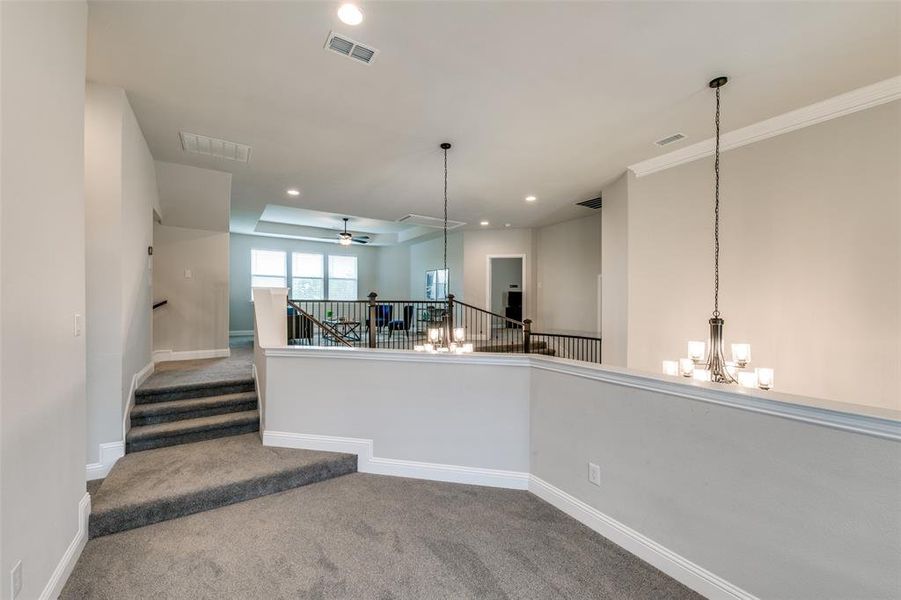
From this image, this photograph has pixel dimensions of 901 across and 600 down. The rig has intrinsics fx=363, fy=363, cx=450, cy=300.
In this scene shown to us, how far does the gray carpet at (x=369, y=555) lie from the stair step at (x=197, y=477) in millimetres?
94

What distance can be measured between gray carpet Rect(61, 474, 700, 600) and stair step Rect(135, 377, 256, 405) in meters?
1.66

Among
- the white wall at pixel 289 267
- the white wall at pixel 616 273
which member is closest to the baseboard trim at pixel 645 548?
the white wall at pixel 616 273

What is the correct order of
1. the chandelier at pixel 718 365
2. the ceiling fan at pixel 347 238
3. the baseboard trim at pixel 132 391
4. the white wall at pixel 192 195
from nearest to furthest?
the chandelier at pixel 718 365 < the baseboard trim at pixel 132 391 < the white wall at pixel 192 195 < the ceiling fan at pixel 347 238

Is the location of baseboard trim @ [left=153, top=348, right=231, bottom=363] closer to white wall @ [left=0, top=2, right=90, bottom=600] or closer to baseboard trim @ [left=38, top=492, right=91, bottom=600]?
baseboard trim @ [left=38, top=492, right=91, bottom=600]

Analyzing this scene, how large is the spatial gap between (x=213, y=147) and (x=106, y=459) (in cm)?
322

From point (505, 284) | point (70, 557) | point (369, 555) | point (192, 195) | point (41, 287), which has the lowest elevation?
point (369, 555)

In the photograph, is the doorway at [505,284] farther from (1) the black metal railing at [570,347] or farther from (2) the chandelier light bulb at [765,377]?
(2) the chandelier light bulb at [765,377]

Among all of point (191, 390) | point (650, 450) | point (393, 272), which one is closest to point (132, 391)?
point (191, 390)

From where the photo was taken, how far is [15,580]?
1460mm

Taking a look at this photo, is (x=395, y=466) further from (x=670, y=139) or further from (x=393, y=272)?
(x=393, y=272)

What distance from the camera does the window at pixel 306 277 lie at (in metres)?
10.8

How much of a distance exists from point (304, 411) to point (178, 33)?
2994 millimetres

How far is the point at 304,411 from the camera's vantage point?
3.40 meters

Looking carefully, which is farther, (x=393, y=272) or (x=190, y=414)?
(x=393, y=272)
